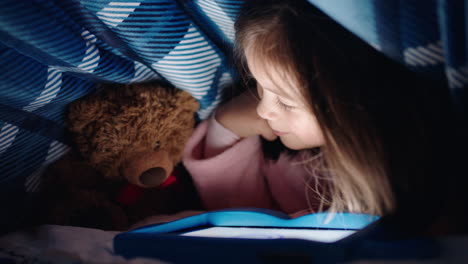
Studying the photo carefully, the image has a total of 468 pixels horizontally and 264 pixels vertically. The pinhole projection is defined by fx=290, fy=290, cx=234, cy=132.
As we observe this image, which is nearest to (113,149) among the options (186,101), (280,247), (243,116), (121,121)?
(121,121)

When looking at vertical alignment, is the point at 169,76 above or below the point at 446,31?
below

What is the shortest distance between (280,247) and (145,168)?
40 cm

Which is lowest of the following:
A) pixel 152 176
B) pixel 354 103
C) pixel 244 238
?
pixel 152 176

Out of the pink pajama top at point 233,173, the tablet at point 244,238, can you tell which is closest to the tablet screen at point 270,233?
the tablet at point 244,238

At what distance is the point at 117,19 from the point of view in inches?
20.1

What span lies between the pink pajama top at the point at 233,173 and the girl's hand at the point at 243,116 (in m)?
0.04

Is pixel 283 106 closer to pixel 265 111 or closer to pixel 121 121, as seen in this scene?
pixel 265 111

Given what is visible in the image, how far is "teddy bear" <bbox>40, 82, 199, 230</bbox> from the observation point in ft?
2.04

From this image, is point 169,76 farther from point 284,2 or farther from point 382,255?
point 382,255

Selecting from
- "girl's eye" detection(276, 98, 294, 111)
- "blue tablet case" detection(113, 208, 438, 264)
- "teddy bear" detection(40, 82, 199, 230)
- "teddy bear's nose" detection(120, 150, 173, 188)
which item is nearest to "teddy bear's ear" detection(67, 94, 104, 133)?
"teddy bear" detection(40, 82, 199, 230)

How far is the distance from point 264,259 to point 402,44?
1.08 ft

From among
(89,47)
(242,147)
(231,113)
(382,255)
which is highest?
(89,47)

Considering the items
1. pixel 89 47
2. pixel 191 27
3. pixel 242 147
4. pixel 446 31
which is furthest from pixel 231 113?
pixel 446 31

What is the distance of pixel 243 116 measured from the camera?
2.52 feet
